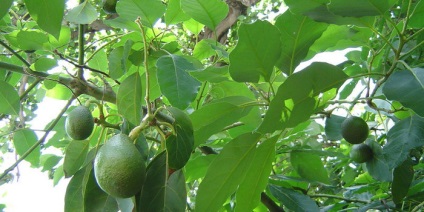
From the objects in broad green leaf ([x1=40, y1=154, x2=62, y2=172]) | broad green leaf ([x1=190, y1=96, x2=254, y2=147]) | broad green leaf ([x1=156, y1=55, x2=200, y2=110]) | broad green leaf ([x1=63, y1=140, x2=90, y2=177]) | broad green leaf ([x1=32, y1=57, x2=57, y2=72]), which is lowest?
broad green leaf ([x1=40, y1=154, x2=62, y2=172])

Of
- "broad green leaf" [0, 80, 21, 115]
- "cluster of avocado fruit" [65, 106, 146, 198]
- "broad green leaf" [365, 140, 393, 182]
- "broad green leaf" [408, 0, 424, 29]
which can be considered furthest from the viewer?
"broad green leaf" [365, 140, 393, 182]

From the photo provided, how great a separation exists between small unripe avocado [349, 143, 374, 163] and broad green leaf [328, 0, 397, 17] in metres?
0.62

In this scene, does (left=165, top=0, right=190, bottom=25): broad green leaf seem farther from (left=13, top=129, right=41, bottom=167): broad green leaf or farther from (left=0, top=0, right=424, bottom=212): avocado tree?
(left=13, top=129, right=41, bottom=167): broad green leaf

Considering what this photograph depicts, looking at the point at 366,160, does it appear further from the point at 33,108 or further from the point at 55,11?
the point at 33,108

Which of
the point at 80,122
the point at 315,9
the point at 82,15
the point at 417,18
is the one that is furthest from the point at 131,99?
the point at 417,18

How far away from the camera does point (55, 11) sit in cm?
84

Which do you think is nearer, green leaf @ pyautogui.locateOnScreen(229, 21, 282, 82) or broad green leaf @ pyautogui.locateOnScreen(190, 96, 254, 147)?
green leaf @ pyautogui.locateOnScreen(229, 21, 282, 82)

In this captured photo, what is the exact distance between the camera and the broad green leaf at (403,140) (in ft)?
3.71

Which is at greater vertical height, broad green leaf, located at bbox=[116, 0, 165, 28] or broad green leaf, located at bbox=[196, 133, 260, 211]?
broad green leaf, located at bbox=[116, 0, 165, 28]

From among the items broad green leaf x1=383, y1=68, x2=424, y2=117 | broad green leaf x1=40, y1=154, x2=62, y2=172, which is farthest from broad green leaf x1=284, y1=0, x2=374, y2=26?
broad green leaf x1=40, y1=154, x2=62, y2=172

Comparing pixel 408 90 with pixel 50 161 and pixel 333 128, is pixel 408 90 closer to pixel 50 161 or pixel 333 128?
pixel 333 128

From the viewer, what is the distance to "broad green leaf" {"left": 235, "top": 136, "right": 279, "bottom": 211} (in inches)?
40.4

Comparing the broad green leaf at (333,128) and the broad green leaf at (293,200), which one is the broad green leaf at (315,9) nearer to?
the broad green leaf at (333,128)

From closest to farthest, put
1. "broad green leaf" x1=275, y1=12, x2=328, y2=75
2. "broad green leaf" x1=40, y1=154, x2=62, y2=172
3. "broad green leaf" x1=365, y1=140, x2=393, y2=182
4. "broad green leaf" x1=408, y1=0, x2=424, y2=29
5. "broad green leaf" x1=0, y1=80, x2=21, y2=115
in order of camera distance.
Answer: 1. "broad green leaf" x1=275, y1=12, x2=328, y2=75
2. "broad green leaf" x1=408, y1=0, x2=424, y2=29
3. "broad green leaf" x1=0, y1=80, x2=21, y2=115
4. "broad green leaf" x1=365, y1=140, x2=393, y2=182
5. "broad green leaf" x1=40, y1=154, x2=62, y2=172
